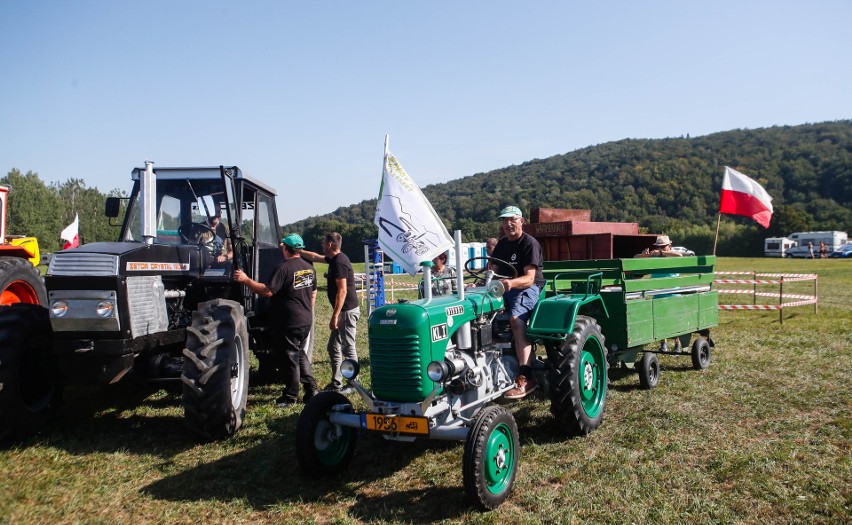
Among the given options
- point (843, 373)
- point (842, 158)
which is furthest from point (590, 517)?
point (842, 158)

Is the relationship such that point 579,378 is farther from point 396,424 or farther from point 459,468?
point 396,424

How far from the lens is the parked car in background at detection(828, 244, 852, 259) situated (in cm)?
4781

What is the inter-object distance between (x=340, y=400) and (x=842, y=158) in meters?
84.6

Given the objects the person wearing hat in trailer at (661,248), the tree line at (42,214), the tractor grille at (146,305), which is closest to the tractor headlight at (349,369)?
the tractor grille at (146,305)

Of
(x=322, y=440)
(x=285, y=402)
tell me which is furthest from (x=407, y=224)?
(x=322, y=440)

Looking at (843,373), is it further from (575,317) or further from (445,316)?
(445,316)

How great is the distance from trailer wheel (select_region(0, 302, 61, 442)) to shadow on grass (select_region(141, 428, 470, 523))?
148 cm

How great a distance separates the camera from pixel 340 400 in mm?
4484

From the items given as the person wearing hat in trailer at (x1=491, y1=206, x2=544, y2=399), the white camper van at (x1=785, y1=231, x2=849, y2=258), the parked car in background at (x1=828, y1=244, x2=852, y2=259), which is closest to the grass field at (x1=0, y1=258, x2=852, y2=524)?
the person wearing hat in trailer at (x1=491, y1=206, x2=544, y2=399)

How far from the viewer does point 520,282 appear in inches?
198

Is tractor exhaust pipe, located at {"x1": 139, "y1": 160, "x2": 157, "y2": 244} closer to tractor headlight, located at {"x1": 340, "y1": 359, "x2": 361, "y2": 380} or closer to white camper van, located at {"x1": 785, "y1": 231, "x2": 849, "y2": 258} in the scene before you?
tractor headlight, located at {"x1": 340, "y1": 359, "x2": 361, "y2": 380}

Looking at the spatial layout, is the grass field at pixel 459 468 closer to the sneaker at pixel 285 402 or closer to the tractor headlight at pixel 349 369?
the sneaker at pixel 285 402

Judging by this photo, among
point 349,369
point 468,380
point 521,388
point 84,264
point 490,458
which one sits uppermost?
point 84,264

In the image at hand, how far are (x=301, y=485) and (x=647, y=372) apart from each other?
414 centimetres
